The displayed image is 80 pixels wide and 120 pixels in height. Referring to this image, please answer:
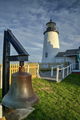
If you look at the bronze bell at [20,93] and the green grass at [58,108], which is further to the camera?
the green grass at [58,108]

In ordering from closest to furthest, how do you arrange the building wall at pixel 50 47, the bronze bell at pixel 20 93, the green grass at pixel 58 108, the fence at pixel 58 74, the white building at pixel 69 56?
the bronze bell at pixel 20 93 → the green grass at pixel 58 108 → the fence at pixel 58 74 → the white building at pixel 69 56 → the building wall at pixel 50 47

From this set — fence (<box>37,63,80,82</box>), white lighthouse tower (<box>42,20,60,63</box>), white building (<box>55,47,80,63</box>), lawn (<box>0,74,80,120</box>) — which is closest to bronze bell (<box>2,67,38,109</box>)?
lawn (<box>0,74,80,120</box>)

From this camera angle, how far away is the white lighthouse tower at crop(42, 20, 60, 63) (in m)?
29.6

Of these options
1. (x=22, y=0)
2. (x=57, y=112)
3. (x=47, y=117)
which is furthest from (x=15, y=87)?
(x=57, y=112)

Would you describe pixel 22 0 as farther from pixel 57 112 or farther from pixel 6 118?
pixel 57 112

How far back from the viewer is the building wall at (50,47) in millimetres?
29594

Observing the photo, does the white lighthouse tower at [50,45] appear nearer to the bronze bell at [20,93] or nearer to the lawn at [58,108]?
the lawn at [58,108]

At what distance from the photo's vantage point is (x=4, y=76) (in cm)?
235

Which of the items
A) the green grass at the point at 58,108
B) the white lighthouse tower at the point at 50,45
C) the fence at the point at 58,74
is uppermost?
the white lighthouse tower at the point at 50,45

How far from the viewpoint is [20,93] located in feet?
6.27

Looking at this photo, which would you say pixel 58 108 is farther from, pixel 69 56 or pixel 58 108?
pixel 69 56

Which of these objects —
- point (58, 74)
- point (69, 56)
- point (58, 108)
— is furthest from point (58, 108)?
point (69, 56)

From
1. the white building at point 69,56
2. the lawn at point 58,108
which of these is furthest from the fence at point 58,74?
the lawn at point 58,108

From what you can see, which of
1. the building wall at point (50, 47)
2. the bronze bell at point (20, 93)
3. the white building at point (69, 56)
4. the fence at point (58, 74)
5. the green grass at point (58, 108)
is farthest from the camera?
the building wall at point (50, 47)
